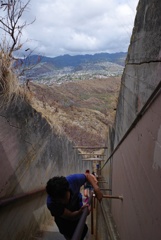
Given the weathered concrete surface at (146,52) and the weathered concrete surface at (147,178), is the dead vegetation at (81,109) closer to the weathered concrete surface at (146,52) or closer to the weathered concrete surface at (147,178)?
the weathered concrete surface at (146,52)

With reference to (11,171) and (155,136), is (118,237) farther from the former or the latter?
(155,136)

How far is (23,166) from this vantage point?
5.51 meters

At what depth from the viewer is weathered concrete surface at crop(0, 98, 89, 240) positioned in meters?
4.56

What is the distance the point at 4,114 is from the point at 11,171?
1.02 metres

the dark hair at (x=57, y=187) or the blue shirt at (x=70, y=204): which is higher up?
the dark hair at (x=57, y=187)

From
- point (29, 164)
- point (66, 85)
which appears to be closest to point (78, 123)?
point (66, 85)

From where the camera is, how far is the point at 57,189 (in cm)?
321

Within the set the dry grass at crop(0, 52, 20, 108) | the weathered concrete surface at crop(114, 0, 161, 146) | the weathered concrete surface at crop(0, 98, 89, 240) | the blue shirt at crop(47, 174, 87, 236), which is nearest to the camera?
the weathered concrete surface at crop(114, 0, 161, 146)

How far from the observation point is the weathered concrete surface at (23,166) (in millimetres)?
4562

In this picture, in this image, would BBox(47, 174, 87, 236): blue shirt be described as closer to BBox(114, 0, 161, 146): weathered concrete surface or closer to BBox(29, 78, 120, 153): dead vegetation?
BBox(114, 0, 161, 146): weathered concrete surface

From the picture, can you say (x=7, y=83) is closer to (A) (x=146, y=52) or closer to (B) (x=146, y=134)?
(A) (x=146, y=52)

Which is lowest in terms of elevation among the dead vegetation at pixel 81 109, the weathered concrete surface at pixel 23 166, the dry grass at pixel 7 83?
the dead vegetation at pixel 81 109

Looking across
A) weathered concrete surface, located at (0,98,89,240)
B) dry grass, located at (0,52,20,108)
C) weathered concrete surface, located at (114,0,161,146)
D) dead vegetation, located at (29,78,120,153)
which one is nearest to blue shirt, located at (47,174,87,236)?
weathered concrete surface, located at (0,98,89,240)

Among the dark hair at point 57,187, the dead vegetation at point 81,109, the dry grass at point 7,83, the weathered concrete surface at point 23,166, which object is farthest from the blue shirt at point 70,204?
the dead vegetation at point 81,109
